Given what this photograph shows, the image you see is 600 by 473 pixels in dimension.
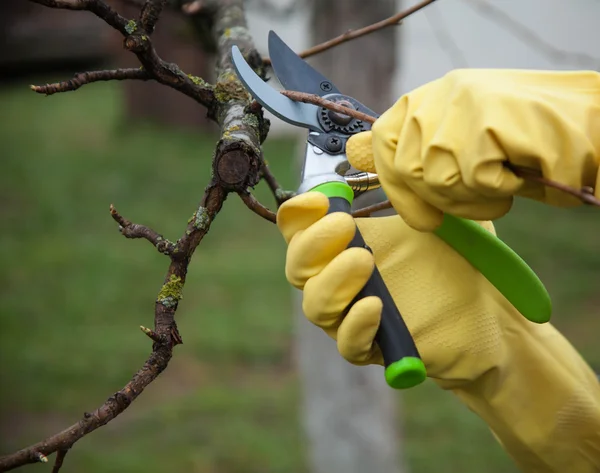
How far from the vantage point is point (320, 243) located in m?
0.86

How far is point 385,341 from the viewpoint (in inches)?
34.3

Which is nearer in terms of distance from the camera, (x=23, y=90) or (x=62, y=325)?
(x=62, y=325)

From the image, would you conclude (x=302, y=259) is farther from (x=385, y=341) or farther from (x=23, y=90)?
(x=23, y=90)

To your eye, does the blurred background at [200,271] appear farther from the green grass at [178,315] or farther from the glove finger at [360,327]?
the glove finger at [360,327]

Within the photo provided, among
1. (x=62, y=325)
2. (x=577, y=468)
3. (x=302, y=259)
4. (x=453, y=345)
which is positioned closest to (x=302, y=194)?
(x=302, y=259)

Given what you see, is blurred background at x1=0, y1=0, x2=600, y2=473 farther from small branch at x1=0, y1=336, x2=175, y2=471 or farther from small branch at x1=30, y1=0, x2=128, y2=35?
small branch at x1=0, y1=336, x2=175, y2=471

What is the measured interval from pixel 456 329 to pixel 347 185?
0.23 m

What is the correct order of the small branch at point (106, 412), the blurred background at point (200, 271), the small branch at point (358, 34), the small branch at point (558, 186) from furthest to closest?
1. the blurred background at point (200, 271)
2. the small branch at point (358, 34)
3. the small branch at point (106, 412)
4. the small branch at point (558, 186)

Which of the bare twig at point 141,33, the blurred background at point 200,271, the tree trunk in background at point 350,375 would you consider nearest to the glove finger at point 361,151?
the bare twig at point 141,33

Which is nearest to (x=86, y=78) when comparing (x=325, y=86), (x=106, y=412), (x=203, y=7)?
(x=325, y=86)

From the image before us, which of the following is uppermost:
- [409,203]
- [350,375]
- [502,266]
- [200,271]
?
[409,203]

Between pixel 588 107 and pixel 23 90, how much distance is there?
7.25m

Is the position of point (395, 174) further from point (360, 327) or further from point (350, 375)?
point (350, 375)

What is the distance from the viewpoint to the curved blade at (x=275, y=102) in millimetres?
947
